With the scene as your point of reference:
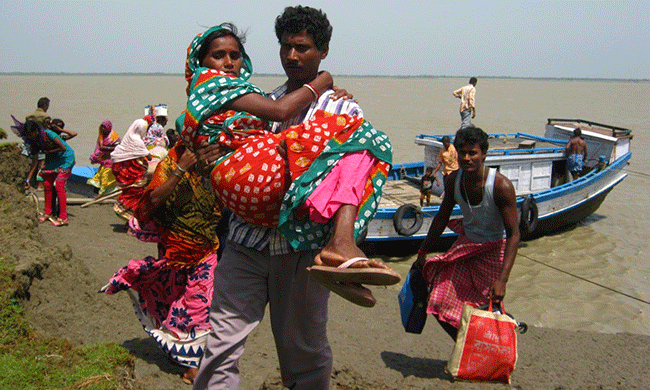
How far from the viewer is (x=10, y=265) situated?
4.03 metres

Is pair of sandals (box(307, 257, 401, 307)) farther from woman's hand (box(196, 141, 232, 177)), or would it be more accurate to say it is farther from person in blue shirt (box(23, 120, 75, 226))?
person in blue shirt (box(23, 120, 75, 226))

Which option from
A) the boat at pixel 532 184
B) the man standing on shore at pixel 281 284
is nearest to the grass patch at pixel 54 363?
the man standing on shore at pixel 281 284

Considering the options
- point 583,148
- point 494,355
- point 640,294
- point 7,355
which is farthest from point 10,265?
point 583,148

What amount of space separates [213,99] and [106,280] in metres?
4.14

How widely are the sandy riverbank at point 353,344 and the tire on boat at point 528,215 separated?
357cm

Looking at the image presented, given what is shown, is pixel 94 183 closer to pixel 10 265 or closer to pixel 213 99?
pixel 10 265

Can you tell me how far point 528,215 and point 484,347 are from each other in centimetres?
588

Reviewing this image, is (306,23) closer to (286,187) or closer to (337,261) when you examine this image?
(286,187)

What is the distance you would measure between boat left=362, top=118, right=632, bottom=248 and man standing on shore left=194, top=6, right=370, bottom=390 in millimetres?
5903

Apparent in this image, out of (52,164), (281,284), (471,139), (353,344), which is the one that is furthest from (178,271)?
(52,164)

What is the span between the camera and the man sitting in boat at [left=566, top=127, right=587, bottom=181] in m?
10.3

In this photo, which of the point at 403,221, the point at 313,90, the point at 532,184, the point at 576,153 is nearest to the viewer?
the point at 313,90

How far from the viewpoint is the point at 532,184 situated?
32.8ft

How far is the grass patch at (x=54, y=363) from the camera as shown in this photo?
2.69 m
